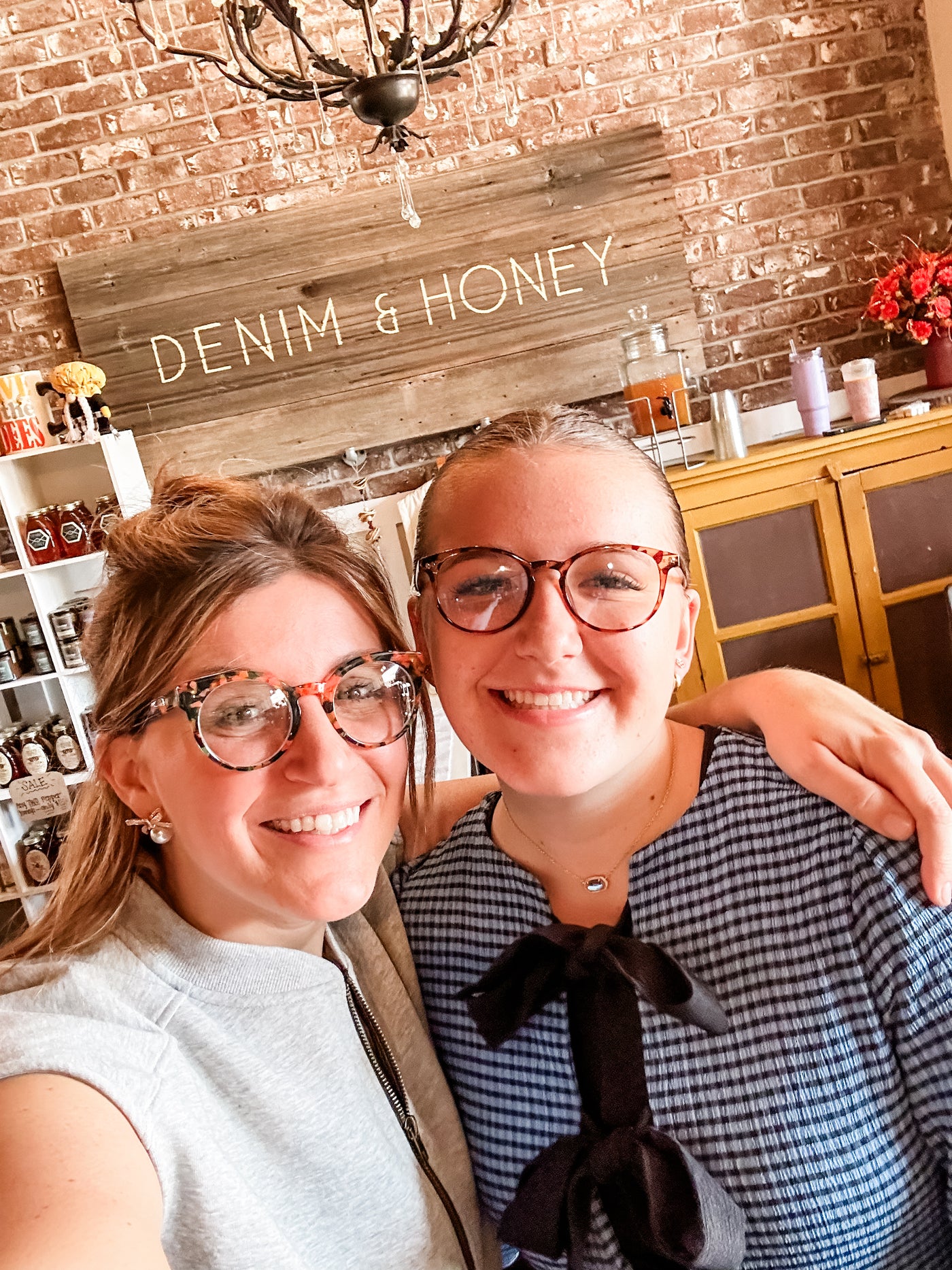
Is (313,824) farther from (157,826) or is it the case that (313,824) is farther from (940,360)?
(940,360)

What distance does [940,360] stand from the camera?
12.5 ft

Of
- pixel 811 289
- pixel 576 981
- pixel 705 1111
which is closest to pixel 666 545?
pixel 576 981

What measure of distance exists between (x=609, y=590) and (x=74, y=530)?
124 inches

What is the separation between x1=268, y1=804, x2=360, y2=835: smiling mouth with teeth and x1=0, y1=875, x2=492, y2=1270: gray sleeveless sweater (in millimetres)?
130

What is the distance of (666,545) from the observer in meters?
1.15

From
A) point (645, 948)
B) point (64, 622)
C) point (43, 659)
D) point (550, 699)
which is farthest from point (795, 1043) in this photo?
point (43, 659)

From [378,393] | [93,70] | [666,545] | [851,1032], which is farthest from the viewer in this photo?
[378,393]

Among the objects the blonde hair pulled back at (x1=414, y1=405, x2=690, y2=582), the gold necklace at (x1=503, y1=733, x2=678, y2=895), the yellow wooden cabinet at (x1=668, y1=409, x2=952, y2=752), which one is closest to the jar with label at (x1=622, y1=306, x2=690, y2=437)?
the yellow wooden cabinet at (x1=668, y1=409, x2=952, y2=752)

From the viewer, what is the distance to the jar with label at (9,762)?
377 centimetres

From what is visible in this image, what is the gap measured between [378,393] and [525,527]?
3.05 meters

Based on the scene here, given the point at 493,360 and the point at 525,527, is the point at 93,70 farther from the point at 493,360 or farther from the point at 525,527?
the point at 525,527

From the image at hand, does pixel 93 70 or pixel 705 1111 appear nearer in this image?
pixel 705 1111

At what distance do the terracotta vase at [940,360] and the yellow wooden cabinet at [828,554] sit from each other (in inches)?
12.2

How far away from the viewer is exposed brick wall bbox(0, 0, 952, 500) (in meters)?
3.73
